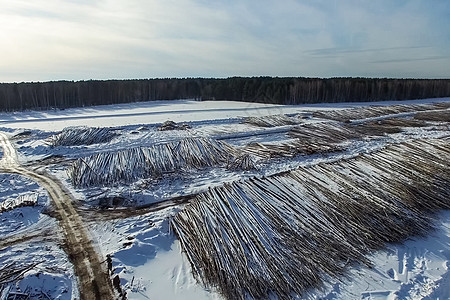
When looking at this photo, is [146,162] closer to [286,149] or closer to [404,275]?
[286,149]

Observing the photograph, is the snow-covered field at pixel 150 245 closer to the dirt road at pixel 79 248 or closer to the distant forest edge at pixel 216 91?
the dirt road at pixel 79 248

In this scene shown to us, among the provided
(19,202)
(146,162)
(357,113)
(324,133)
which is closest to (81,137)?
(146,162)

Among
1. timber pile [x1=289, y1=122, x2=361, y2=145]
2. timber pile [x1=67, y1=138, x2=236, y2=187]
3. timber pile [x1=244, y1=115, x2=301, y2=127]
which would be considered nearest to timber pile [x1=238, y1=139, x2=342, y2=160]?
timber pile [x1=289, y1=122, x2=361, y2=145]

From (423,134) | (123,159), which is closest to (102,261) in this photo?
(123,159)

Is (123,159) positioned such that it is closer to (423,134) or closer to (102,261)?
(102,261)

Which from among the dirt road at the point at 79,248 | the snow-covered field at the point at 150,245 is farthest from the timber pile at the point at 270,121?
the dirt road at the point at 79,248
